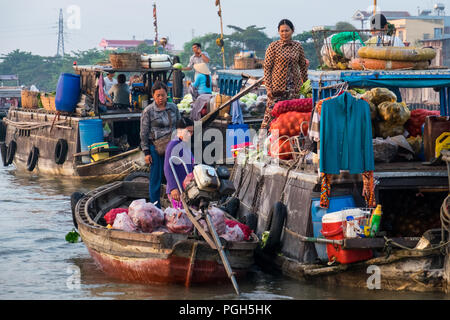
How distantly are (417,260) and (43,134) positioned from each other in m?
14.9

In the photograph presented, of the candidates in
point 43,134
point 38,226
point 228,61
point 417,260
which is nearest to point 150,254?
point 417,260

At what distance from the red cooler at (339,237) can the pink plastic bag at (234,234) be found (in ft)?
3.69

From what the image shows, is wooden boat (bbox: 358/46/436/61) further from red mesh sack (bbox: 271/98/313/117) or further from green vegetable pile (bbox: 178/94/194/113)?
A: green vegetable pile (bbox: 178/94/194/113)

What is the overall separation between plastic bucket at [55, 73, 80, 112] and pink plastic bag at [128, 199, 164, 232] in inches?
431

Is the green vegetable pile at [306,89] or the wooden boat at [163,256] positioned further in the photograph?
the green vegetable pile at [306,89]

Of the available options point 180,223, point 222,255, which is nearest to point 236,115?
point 180,223

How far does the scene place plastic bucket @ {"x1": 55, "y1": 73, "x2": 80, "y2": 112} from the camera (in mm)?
19375

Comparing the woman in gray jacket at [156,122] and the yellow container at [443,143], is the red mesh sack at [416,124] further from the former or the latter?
the woman in gray jacket at [156,122]

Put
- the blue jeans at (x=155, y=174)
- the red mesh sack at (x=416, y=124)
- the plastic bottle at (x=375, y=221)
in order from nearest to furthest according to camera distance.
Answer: the plastic bottle at (x=375, y=221), the red mesh sack at (x=416, y=124), the blue jeans at (x=155, y=174)

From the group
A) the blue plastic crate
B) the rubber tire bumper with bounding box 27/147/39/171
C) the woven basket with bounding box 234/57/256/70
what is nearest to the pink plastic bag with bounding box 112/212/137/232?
the blue plastic crate

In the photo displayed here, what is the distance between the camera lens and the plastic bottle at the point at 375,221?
7.97 m

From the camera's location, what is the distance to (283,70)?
1102cm

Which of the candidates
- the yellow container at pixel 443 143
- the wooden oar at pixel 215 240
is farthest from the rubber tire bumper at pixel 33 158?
the yellow container at pixel 443 143

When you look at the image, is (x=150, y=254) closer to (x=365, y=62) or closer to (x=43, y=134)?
(x=365, y=62)
